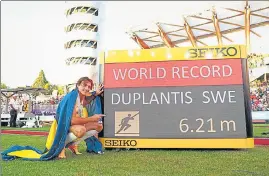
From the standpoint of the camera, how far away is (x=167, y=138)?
243 inches

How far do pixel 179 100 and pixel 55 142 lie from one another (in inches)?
112

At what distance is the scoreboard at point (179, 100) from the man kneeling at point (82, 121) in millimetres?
643

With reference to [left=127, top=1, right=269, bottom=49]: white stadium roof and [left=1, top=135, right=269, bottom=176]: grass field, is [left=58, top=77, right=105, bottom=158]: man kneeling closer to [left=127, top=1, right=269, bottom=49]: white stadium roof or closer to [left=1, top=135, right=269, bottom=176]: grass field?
[left=1, top=135, right=269, bottom=176]: grass field

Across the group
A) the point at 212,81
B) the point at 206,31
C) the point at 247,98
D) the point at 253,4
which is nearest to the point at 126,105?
the point at 212,81

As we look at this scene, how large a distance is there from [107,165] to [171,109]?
240 cm

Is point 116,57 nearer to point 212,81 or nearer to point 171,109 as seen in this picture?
point 171,109

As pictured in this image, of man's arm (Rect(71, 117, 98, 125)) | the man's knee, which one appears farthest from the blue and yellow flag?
the man's knee

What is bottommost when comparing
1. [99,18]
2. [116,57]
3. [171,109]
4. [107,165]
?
[107,165]

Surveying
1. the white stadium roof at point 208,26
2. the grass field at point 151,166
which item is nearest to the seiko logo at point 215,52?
the grass field at point 151,166

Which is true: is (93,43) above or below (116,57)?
above

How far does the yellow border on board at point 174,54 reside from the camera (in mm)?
6324

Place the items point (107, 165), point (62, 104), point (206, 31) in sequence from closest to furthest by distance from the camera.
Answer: point (107, 165), point (62, 104), point (206, 31)

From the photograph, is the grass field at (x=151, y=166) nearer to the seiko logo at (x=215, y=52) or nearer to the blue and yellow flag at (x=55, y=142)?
the blue and yellow flag at (x=55, y=142)

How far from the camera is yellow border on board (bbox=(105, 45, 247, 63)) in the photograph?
6.32m
